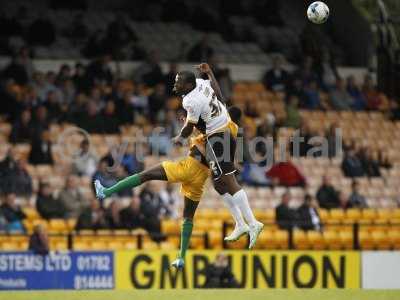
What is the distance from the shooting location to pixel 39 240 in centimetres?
1986

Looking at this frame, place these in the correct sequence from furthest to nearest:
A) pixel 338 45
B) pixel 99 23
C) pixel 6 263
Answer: pixel 338 45
pixel 99 23
pixel 6 263

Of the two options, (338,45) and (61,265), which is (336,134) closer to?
(338,45)

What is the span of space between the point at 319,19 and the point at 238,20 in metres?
12.7

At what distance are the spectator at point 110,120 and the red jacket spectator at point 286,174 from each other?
311cm

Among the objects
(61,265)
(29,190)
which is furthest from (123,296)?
(29,190)

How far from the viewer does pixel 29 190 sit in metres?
21.9

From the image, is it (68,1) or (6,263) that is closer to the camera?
(6,263)

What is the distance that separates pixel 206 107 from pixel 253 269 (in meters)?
6.18

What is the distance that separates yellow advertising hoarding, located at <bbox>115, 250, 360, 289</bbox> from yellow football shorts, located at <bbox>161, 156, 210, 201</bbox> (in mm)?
5020

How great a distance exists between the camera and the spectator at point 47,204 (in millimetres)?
21391

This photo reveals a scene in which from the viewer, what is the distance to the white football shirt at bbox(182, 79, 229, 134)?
14.5 metres

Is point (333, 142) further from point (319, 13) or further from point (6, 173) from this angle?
point (319, 13)

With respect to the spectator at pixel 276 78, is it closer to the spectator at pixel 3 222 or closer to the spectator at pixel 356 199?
the spectator at pixel 356 199

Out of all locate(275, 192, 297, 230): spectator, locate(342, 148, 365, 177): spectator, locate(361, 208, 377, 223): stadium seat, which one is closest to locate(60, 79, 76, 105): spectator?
locate(275, 192, 297, 230): spectator
